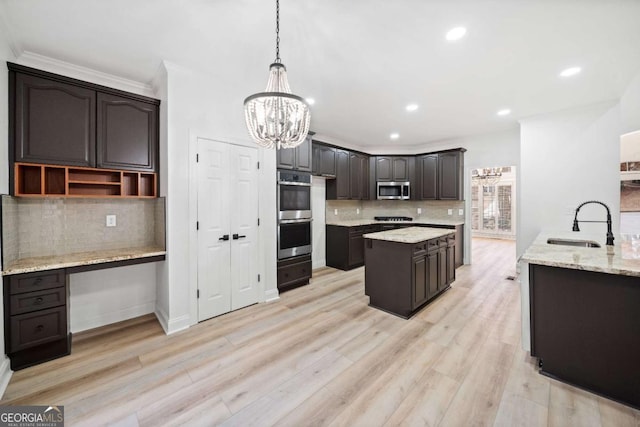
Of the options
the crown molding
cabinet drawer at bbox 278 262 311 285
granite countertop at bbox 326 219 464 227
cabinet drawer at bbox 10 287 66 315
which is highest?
the crown molding

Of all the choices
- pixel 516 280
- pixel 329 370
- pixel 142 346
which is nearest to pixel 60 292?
pixel 142 346

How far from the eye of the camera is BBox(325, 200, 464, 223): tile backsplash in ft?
18.6

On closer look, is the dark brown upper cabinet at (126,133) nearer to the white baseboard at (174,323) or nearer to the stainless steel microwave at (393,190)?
A: the white baseboard at (174,323)

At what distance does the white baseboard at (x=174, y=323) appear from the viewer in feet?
8.65

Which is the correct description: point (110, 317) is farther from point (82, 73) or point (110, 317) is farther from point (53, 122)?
point (82, 73)

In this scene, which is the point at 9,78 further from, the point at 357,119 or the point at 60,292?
the point at 357,119

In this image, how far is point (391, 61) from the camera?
101 inches

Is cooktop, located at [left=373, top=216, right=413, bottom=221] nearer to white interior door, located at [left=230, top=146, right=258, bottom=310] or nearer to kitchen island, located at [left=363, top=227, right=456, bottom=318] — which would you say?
kitchen island, located at [left=363, top=227, right=456, bottom=318]

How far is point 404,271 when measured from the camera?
9.67ft

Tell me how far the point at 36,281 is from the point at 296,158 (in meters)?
3.12

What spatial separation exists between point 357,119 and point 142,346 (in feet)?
13.7

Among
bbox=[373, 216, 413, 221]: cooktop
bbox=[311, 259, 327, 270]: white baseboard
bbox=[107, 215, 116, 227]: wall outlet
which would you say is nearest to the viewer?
bbox=[107, 215, 116, 227]: wall outlet

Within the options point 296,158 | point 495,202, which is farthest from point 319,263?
point 495,202

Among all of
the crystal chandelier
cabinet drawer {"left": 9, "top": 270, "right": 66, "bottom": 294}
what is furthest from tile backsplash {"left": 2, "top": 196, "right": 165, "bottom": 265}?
the crystal chandelier
